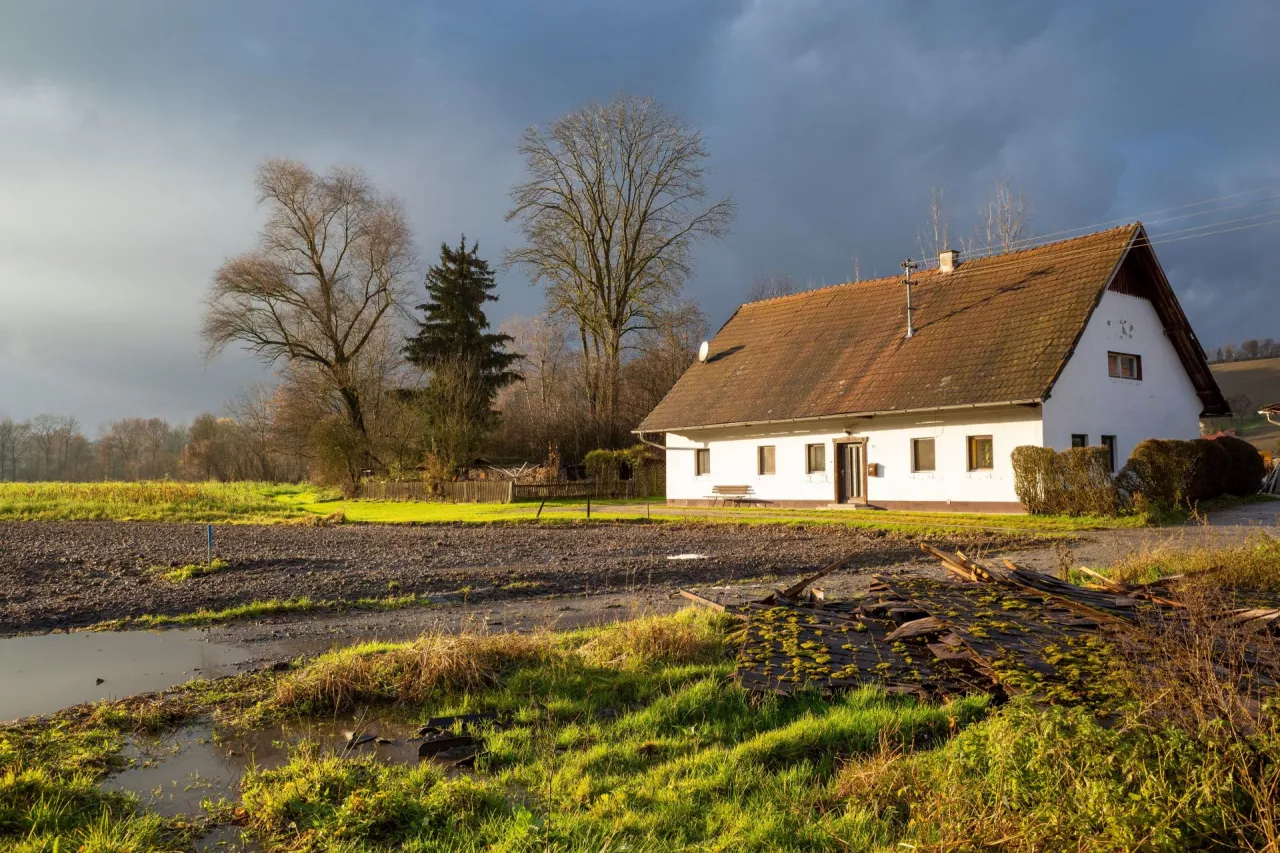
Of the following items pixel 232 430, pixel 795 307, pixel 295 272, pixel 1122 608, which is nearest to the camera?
pixel 1122 608

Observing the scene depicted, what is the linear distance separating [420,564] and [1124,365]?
21863 mm

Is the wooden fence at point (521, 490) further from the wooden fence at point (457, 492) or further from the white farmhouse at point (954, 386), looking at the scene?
the white farmhouse at point (954, 386)

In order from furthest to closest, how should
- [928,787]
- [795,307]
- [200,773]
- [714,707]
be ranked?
[795,307], [714,707], [200,773], [928,787]

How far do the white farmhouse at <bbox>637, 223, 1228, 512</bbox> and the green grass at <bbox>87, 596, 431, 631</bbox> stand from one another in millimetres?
17725

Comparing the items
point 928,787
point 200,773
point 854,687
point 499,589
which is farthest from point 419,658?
point 499,589

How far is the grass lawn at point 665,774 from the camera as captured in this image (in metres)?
3.63

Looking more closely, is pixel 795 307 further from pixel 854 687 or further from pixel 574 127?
pixel 854 687

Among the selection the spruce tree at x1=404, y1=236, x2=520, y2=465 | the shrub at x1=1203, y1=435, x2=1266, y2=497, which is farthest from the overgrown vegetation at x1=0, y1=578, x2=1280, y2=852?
the spruce tree at x1=404, y1=236, x2=520, y2=465

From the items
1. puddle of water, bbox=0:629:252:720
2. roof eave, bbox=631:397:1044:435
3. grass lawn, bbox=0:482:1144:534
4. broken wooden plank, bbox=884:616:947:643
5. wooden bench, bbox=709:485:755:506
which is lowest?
puddle of water, bbox=0:629:252:720

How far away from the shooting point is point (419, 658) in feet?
22.5

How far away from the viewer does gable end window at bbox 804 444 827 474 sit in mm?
29220

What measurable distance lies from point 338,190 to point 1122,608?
4664 cm

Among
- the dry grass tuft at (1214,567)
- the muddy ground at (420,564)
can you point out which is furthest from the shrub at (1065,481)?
the dry grass tuft at (1214,567)

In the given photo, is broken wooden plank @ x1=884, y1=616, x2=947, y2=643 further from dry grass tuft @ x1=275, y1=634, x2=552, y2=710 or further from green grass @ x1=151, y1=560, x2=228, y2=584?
green grass @ x1=151, y1=560, x2=228, y2=584
